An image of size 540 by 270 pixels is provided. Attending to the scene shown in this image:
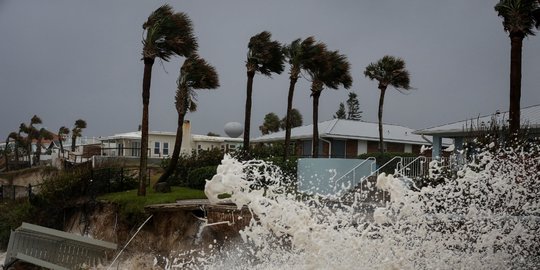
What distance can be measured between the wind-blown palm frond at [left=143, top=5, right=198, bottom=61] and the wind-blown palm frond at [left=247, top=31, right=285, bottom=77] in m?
4.69

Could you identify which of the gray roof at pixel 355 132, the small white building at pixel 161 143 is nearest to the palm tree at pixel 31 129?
the small white building at pixel 161 143

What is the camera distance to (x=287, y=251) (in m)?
11.9

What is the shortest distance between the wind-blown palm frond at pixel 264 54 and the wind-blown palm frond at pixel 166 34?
15.4 feet

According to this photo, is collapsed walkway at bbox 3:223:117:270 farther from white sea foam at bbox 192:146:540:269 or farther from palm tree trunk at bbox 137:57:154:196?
white sea foam at bbox 192:146:540:269

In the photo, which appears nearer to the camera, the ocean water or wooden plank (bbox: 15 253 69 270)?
the ocean water

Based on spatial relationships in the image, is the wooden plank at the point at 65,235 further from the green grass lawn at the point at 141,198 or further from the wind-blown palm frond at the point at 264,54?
the wind-blown palm frond at the point at 264,54

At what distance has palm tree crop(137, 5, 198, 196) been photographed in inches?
878

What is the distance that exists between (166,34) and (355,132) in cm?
1745

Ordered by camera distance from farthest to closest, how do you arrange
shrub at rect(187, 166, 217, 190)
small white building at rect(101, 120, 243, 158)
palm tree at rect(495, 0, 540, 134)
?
small white building at rect(101, 120, 243, 158) → shrub at rect(187, 166, 217, 190) → palm tree at rect(495, 0, 540, 134)

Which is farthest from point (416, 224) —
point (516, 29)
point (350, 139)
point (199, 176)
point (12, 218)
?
point (350, 139)

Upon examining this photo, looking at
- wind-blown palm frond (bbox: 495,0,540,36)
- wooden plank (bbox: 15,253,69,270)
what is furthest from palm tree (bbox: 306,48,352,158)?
wooden plank (bbox: 15,253,69,270)

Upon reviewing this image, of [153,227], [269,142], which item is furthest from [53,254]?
[269,142]

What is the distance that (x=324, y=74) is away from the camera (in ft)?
92.9

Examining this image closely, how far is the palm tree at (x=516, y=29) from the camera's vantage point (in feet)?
58.5
